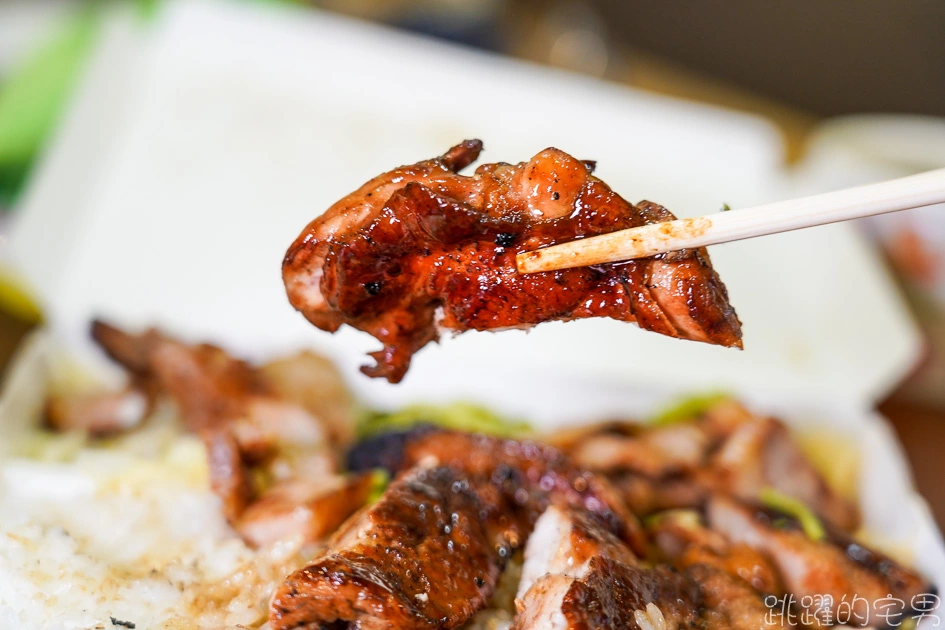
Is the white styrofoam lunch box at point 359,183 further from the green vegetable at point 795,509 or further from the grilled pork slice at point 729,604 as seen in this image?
the grilled pork slice at point 729,604

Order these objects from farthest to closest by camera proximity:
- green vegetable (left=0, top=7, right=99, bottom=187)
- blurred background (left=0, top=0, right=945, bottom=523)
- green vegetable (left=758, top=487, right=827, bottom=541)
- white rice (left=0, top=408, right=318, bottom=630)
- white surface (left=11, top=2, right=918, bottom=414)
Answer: green vegetable (left=0, top=7, right=99, bottom=187) < blurred background (left=0, top=0, right=945, bottom=523) < white surface (left=11, top=2, right=918, bottom=414) < green vegetable (left=758, top=487, right=827, bottom=541) < white rice (left=0, top=408, right=318, bottom=630)

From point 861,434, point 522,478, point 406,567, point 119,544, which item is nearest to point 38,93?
point 119,544

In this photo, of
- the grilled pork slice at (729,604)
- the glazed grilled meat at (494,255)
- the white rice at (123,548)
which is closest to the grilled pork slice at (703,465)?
the grilled pork slice at (729,604)

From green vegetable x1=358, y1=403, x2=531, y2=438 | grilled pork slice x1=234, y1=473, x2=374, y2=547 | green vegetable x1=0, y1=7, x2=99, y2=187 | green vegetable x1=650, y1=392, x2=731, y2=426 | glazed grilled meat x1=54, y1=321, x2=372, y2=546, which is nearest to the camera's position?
grilled pork slice x1=234, y1=473, x2=374, y2=547

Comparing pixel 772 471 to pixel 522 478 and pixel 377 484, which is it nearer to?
pixel 522 478

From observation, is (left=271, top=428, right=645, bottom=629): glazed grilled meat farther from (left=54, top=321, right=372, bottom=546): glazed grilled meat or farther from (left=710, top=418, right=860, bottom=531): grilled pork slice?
(left=710, top=418, right=860, bottom=531): grilled pork slice

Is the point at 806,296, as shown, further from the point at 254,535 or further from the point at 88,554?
the point at 88,554

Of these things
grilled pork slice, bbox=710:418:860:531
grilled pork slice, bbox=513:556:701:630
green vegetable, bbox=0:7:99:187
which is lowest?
grilled pork slice, bbox=513:556:701:630

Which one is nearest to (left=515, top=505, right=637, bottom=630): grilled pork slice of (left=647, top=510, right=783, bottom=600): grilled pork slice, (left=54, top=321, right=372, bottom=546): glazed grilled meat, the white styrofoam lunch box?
(left=647, top=510, right=783, bottom=600): grilled pork slice
